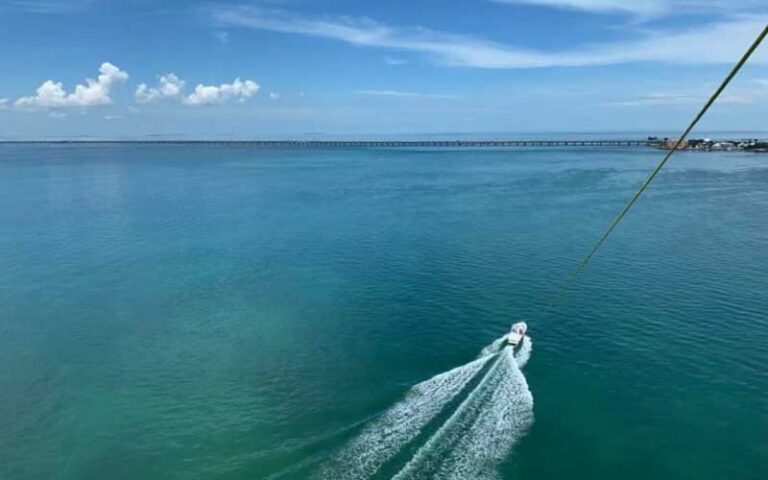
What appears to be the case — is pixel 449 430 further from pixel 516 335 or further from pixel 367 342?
pixel 367 342

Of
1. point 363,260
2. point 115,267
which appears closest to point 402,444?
point 363,260

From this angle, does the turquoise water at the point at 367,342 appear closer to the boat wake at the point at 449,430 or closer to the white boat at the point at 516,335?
the boat wake at the point at 449,430

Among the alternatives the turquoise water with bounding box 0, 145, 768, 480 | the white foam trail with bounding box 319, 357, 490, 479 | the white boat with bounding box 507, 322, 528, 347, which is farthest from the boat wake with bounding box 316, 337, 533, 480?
the white boat with bounding box 507, 322, 528, 347

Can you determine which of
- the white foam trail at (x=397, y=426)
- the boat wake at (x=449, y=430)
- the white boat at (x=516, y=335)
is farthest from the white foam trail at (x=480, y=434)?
the white boat at (x=516, y=335)

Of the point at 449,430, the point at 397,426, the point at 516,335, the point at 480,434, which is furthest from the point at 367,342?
the point at 480,434

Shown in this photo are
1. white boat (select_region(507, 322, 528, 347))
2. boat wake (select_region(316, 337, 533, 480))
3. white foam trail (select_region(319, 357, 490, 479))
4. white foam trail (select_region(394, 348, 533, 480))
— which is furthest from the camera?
white boat (select_region(507, 322, 528, 347))

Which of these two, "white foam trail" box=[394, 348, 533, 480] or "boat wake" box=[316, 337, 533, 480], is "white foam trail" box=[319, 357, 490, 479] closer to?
"boat wake" box=[316, 337, 533, 480]

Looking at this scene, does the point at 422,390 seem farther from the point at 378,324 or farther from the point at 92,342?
the point at 92,342
